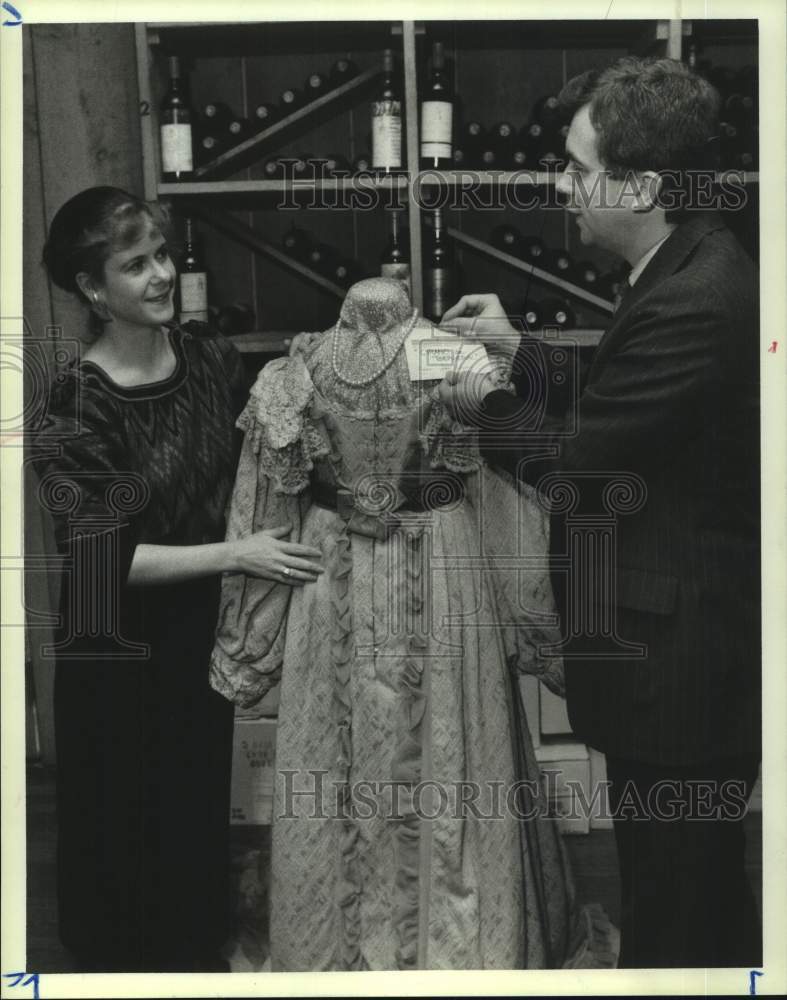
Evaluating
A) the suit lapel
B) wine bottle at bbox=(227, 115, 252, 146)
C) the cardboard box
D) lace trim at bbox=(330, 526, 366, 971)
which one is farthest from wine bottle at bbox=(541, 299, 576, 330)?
the cardboard box

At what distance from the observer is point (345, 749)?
2342 mm

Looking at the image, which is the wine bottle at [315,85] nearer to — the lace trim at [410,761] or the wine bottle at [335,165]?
the wine bottle at [335,165]

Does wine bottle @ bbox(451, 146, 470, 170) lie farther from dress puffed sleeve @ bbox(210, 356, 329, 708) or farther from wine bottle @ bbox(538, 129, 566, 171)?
dress puffed sleeve @ bbox(210, 356, 329, 708)

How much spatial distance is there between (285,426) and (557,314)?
1.82 ft

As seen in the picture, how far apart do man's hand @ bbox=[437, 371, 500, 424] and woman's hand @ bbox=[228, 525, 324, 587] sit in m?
0.36

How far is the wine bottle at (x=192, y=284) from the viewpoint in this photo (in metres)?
2.36

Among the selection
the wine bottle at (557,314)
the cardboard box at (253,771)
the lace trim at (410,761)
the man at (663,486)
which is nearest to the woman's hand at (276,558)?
the lace trim at (410,761)

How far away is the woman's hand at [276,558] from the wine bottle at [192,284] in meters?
0.42

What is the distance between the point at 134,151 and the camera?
2400 mm

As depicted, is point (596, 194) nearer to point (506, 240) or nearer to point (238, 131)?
point (506, 240)

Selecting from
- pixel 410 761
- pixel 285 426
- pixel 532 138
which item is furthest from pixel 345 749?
pixel 532 138

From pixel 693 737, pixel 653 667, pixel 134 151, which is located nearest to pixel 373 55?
pixel 134 151

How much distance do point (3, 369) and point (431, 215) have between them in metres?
0.84

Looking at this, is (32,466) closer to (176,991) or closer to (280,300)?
(280,300)
